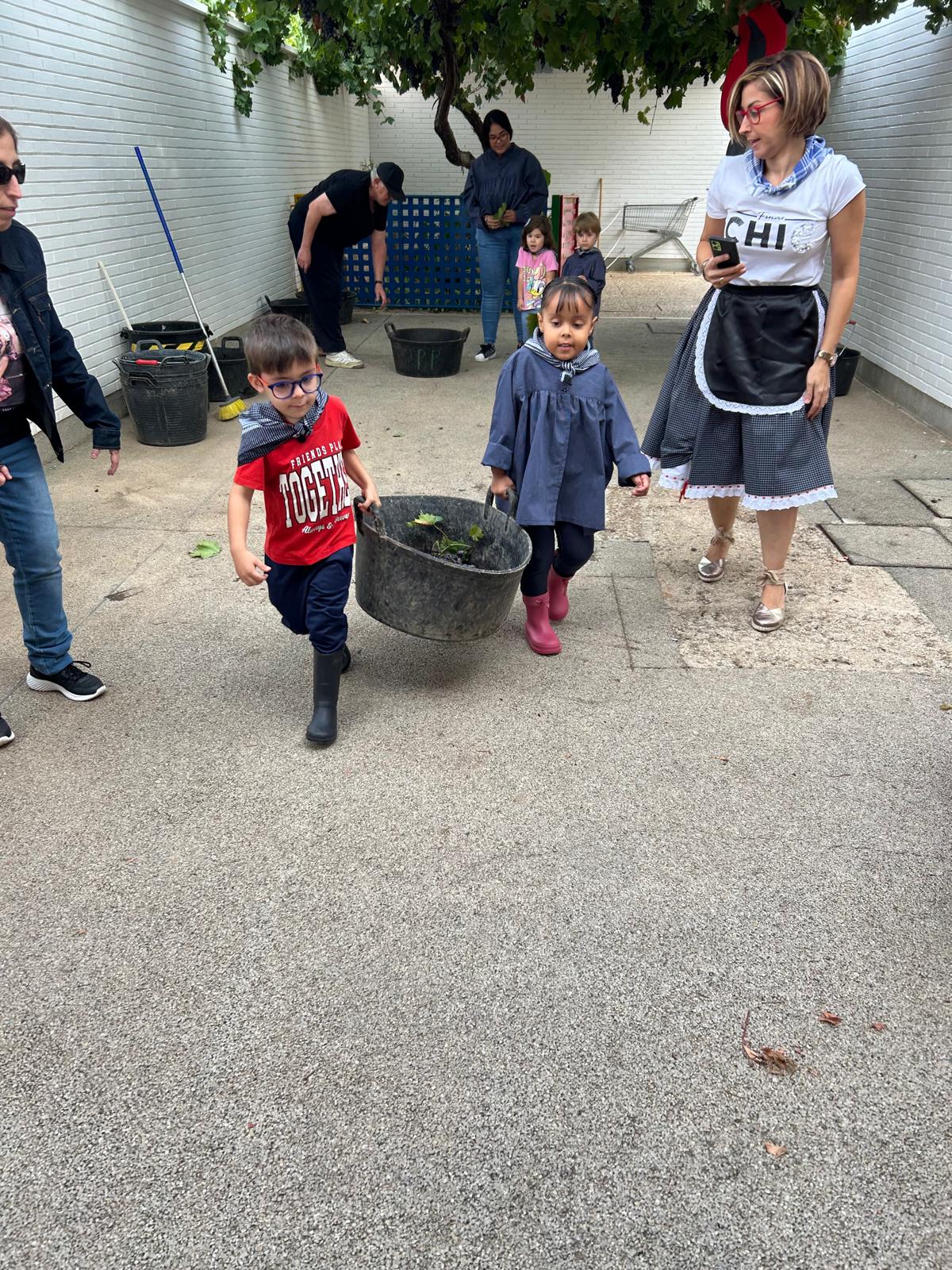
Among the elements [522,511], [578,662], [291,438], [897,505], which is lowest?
[897,505]

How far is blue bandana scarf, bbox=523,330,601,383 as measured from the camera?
3137mm

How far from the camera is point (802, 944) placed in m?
2.22

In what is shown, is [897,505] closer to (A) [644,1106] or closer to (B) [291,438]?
(B) [291,438]

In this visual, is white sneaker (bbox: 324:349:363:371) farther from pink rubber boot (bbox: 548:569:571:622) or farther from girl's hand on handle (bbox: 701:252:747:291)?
girl's hand on handle (bbox: 701:252:747:291)

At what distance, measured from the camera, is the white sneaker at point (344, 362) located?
8359mm

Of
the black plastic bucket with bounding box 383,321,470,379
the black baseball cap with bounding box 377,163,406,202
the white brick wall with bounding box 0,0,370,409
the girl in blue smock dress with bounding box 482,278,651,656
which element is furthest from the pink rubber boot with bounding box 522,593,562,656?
the black plastic bucket with bounding box 383,321,470,379

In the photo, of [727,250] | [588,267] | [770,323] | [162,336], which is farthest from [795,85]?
[162,336]

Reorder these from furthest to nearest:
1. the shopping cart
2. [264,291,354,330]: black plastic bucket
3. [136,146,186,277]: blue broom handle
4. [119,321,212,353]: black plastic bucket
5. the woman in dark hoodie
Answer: the shopping cart → [264,291,354,330]: black plastic bucket → the woman in dark hoodie → [136,146,186,277]: blue broom handle → [119,321,212,353]: black plastic bucket

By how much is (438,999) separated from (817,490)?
98.6 inches

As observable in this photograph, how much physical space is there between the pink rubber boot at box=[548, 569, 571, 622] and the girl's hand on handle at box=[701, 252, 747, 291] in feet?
4.23

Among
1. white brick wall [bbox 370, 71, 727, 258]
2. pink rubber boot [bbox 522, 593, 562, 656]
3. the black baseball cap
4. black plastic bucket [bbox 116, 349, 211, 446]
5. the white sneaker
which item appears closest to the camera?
pink rubber boot [bbox 522, 593, 562, 656]

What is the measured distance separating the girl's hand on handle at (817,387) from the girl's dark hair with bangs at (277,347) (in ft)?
6.22

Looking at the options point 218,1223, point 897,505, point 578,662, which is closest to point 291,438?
point 578,662

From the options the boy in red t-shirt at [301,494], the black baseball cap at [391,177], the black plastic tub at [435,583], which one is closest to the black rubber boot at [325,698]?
the boy in red t-shirt at [301,494]
